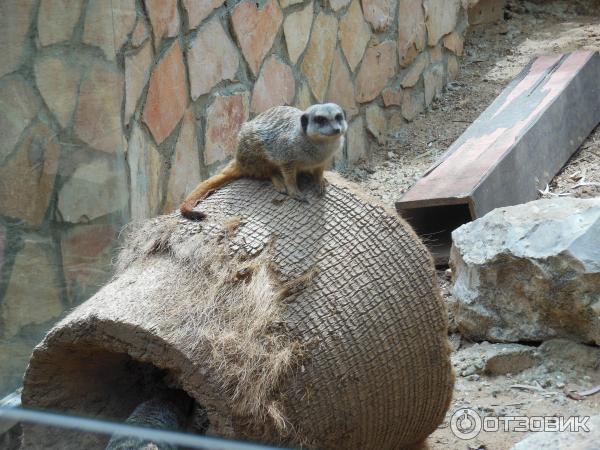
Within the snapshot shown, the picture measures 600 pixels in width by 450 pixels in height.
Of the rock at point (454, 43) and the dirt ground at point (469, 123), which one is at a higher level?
the rock at point (454, 43)

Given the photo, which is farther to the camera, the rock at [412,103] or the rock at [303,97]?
the rock at [412,103]

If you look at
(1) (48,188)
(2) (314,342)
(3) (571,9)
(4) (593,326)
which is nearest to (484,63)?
(3) (571,9)

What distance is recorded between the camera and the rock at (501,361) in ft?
11.7

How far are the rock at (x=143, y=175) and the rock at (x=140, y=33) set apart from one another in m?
0.36

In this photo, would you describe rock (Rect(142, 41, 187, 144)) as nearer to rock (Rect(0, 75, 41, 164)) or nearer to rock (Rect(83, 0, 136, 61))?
rock (Rect(83, 0, 136, 61))

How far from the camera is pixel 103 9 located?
140 inches

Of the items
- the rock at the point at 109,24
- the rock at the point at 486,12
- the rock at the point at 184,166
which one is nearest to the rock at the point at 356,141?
the rock at the point at 184,166

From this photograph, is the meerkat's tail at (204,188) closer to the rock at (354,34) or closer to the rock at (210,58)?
the rock at (210,58)

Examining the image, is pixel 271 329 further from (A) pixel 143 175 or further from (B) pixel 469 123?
(B) pixel 469 123

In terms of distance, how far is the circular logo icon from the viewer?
315cm

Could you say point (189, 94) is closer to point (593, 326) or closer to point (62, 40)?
point (62, 40)

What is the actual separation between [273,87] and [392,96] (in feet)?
4.32

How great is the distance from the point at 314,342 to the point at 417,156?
10.7ft

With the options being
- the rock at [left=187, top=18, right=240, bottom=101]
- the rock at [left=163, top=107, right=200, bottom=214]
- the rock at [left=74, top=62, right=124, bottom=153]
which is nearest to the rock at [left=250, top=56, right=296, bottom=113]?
the rock at [left=187, top=18, right=240, bottom=101]
